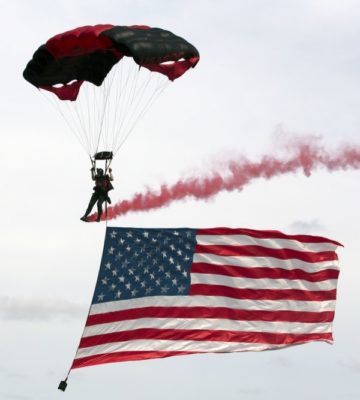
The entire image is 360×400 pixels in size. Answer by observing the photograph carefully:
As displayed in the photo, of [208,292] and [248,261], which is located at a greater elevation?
[248,261]

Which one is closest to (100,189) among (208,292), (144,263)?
(144,263)

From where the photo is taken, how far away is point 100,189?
35.8 metres

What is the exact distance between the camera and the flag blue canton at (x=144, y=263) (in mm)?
34500

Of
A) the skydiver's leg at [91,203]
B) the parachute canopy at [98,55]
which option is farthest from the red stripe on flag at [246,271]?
the parachute canopy at [98,55]

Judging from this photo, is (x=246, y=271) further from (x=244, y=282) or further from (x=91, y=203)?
(x=91, y=203)

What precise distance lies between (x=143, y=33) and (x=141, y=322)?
315 inches

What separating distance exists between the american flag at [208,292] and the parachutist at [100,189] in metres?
1.13

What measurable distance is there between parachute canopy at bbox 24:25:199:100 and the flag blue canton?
4766mm

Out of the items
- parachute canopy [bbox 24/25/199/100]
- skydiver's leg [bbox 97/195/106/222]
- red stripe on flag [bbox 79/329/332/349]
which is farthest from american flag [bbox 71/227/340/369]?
parachute canopy [bbox 24/25/199/100]

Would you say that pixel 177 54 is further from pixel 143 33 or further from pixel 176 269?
pixel 176 269

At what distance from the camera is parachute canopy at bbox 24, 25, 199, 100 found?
34188 mm

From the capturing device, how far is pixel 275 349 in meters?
34.5

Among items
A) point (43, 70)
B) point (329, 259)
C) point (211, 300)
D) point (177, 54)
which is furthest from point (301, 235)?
point (43, 70)

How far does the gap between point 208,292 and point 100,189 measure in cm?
424
